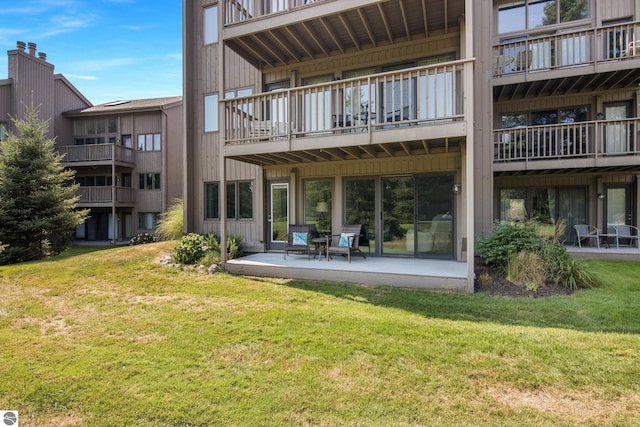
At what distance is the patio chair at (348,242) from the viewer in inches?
293

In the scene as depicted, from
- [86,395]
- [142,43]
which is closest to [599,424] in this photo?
[86,395]

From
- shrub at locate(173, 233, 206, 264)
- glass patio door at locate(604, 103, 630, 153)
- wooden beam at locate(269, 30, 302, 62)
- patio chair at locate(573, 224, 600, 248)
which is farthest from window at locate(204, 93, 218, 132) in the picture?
patio chair at locate(573, 224, 600, 248)

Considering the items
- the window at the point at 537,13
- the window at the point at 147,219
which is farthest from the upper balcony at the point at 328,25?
the window at the point at 147,219

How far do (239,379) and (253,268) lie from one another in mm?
4463

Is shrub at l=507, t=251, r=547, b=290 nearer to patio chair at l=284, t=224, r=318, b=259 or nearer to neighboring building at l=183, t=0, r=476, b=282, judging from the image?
neighboring building at l=183, t=0, r=476, b=282

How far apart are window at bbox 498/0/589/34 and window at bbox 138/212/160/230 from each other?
59.1ft

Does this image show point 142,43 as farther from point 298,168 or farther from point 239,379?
point 239,379

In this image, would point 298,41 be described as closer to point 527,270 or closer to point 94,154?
point 527,270

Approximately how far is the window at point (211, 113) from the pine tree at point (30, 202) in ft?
20.0

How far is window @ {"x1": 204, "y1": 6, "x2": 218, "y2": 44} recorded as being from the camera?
34.7 feet

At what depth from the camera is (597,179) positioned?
10328 millimetres

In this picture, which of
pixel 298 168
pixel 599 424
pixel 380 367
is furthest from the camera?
pixel 298 168

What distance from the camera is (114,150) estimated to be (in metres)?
16.7

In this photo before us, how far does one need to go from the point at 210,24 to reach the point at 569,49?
1114 cm
